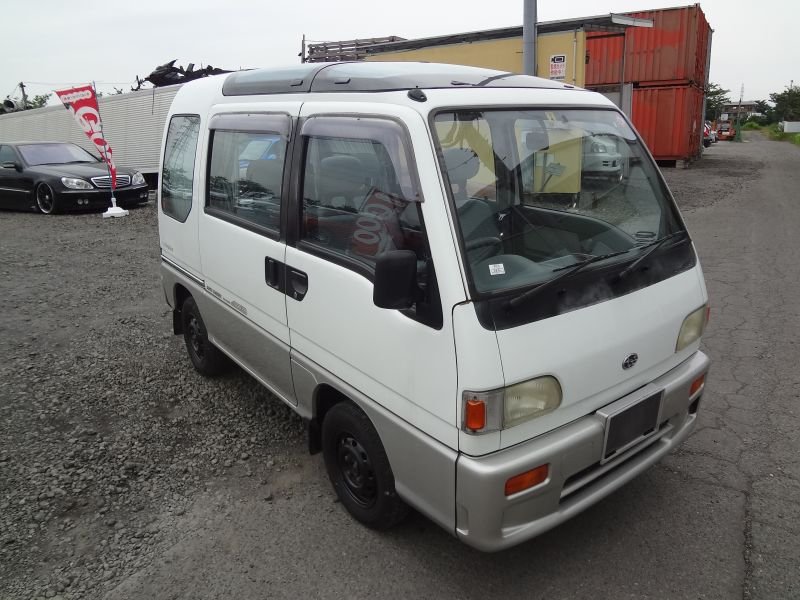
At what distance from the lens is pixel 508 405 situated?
2143mm

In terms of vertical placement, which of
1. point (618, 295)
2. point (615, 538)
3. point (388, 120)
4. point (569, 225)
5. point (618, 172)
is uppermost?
point (388, 120)

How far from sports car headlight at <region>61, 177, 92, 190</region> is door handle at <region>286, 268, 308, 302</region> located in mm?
10795

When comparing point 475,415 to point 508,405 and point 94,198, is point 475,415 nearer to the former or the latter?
point 508,405

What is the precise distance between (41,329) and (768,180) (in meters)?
18.5

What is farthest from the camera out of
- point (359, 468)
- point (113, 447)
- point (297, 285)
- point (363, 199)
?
point (113, 447)

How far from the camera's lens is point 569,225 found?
111 inches

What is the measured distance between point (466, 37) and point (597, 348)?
11432 mm

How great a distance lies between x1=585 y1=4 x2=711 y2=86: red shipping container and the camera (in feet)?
60.5

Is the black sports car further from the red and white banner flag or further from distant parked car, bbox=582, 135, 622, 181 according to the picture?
distant parked car, bbox=582, 135, 622, 181

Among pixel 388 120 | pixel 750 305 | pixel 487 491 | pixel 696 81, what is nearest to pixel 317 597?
pixel 487 491

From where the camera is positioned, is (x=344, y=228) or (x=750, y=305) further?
(x=750, y=305)

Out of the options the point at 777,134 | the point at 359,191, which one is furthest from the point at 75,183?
→ the point at 777,134

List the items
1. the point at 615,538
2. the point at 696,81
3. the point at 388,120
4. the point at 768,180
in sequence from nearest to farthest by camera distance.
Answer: the point at 388,120 < the point at 615,538 < the point at 768,180 < the point at 696,81

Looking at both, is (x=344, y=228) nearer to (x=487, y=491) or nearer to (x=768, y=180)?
(x=487, y=491)
